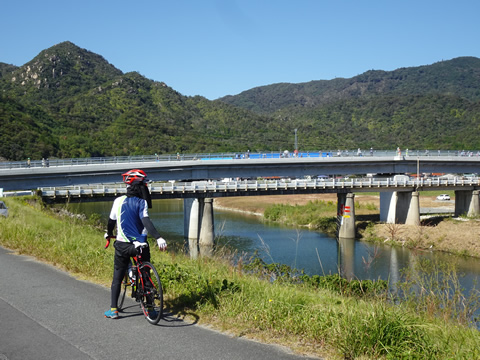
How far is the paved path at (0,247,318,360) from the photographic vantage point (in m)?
5.49

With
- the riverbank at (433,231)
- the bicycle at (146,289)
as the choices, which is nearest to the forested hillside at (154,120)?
the riverbank at (433,231)

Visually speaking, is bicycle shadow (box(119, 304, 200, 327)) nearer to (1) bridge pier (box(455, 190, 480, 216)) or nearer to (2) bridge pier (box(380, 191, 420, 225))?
(2) bridge pier (box(380, 191, 420, 225))

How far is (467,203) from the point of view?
55.5 metres

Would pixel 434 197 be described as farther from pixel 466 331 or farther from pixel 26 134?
pixel 466 331

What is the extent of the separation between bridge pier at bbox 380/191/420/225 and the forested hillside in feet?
163

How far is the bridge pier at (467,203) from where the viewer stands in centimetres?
5456

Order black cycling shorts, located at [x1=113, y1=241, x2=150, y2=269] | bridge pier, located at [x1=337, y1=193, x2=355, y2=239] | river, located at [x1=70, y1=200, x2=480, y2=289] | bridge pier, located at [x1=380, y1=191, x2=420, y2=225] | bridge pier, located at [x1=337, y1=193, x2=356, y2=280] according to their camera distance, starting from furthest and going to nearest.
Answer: bridge pier, located at [x1=380, y1=191, x2=420, y2=225]
bridge pier, located at [x1=337, y1=193, x2=355, y2=239]
bridge pier, located at [x1=337, y1=193, x2=356, y2=280]
river, located at [x1=70, y1=200, x2=480, y2=289]
black cycling shorts, located at [x1=113, y1=241, x2=150, y2=269]

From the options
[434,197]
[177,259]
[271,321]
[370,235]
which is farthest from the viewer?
[434,197]

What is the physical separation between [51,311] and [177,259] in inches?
152

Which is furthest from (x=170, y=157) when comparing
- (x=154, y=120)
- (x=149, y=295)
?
(x=154, y=120)

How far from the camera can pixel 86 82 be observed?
14400cm

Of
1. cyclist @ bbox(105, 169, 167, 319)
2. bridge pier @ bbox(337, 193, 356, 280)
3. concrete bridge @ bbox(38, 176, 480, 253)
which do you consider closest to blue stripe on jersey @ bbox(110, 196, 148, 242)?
cyclist @ bbox(105, 169, 167, 319)

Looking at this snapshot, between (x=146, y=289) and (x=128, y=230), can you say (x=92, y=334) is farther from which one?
(x=128, y=230)

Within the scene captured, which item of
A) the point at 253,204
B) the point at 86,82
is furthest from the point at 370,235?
the point at 86,82
